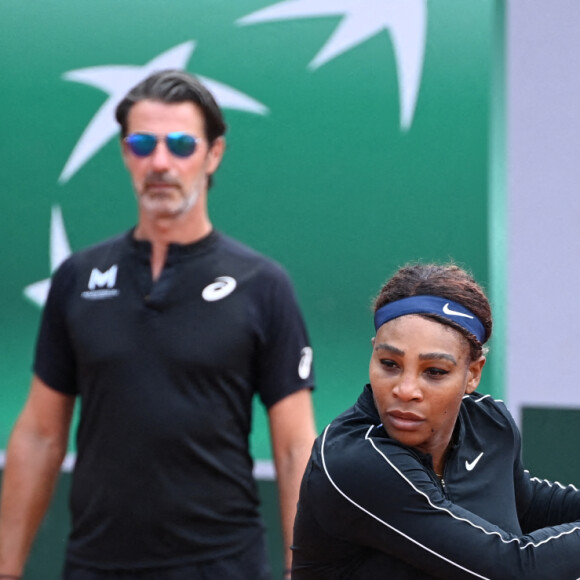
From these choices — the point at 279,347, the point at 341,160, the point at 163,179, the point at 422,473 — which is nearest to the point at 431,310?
the point at 422,473

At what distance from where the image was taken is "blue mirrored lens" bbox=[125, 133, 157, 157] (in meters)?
2.62

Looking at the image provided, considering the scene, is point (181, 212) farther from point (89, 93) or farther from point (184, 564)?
point (89, 93)

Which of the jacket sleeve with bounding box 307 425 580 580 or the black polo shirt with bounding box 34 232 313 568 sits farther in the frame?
the black polo shirt with bounding box 34 232 313 568

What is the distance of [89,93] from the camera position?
3.68 m


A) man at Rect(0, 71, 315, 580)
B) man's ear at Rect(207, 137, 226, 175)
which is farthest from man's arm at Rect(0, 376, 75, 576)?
man's ear at Rect(207, 137, 226, 175)

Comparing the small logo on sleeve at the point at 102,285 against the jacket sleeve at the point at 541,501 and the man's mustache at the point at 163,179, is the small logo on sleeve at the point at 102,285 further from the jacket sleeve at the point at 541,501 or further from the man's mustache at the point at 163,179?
the jacket sleeve at the point at 541,501

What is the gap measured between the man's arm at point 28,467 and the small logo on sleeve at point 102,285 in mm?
253

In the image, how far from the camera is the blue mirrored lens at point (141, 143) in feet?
8.60

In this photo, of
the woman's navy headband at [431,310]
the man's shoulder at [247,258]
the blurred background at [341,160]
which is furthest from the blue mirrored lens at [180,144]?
the woman's navy headband at [431,310]

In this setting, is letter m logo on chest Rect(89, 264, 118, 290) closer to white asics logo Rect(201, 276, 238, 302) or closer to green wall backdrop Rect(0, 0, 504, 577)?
white asics logo Rect(201, 276, 238, 302)

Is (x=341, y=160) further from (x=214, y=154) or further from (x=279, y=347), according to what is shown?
(x=279, y=347)

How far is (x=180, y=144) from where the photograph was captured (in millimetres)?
2623

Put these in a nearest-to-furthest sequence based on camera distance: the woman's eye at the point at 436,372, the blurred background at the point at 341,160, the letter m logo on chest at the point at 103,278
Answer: the woman's eye at the point at 436,372
the letter m logo on chest at the point at 103,278
the blurred background at the point at 341,160

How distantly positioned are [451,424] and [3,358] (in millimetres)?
2322
